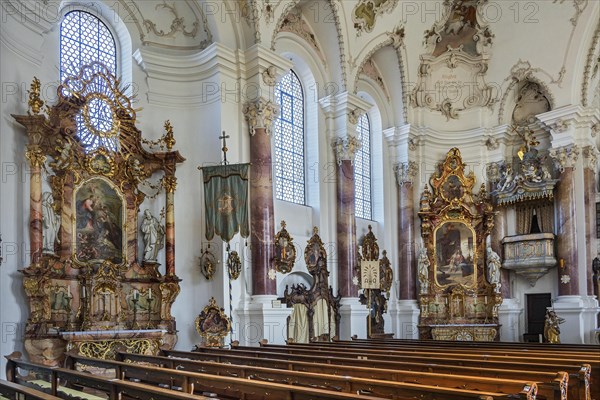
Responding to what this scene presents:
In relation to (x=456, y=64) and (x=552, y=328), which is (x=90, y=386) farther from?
(x=456, y=64)

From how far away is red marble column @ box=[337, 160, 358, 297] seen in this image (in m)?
17.4

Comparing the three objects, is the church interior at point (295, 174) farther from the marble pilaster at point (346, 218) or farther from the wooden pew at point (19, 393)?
the wooden pew at point (19, 393)

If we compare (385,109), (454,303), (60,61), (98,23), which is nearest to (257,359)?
(60,61)

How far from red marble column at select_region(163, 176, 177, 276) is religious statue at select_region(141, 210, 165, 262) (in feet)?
0.57

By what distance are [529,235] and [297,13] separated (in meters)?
10.5

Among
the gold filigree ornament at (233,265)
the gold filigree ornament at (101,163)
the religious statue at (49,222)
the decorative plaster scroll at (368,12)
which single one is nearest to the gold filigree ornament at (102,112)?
the gold filigree ornament at (101,163)

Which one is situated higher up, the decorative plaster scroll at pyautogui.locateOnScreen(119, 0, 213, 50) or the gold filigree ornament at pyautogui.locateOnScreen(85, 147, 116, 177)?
the decorative plaster scroll at pyautogui.locateOnScreen(119, 0, 213, 50)

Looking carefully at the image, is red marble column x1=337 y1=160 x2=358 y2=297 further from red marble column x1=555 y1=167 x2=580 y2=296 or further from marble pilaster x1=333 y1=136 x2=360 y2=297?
red marble column x1=555 y1=167 x2=580 y2=296

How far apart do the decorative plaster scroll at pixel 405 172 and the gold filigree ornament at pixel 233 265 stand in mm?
9161

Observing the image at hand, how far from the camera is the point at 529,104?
2152 centimetres

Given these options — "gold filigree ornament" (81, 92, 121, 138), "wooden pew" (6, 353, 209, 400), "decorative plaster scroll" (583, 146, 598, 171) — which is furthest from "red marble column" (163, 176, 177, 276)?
"decorative plaster scroll" (583, 146, 598, 171)

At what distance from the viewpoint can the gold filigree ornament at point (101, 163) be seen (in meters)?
12.2

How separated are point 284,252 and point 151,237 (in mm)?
4021

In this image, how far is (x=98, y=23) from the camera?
13.7 metres
